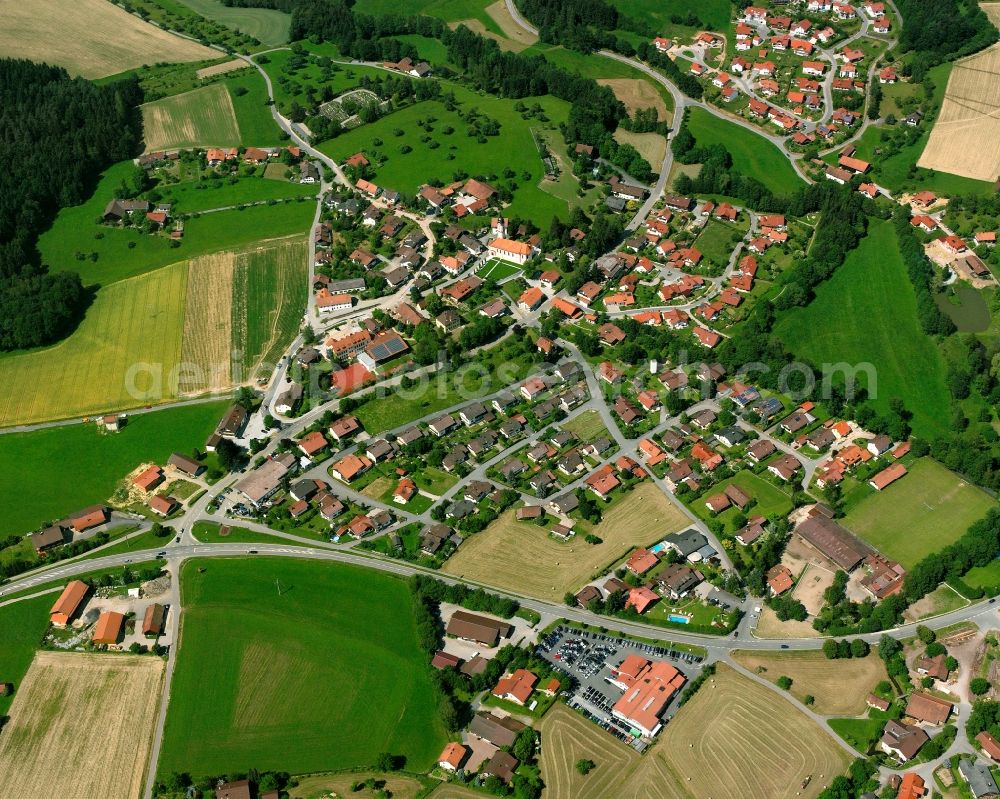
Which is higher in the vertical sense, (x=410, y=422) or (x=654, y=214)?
(x=654, y=214)

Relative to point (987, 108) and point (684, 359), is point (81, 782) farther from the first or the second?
point (987, 108)

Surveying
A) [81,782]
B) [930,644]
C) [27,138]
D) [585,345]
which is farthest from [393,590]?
[27,138]

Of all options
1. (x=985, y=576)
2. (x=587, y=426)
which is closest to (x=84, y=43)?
(x=587, y=426)

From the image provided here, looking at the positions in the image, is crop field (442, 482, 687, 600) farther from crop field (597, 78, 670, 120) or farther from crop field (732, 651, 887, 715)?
crop field (597, 78, 670, 120)

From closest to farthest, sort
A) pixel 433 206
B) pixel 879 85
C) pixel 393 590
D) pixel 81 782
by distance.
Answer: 1. pixel 81 782
2. pixel 393 590
3. pixel 433 206
4. pixel 879 85

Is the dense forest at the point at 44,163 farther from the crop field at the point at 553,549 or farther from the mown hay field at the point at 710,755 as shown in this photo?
the mown hay field at the point at 710,755

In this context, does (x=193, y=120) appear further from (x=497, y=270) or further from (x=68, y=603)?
(x=68, y=603)

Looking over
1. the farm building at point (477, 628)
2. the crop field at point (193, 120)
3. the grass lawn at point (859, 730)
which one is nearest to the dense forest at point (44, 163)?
the crop field at point (193, 120)
